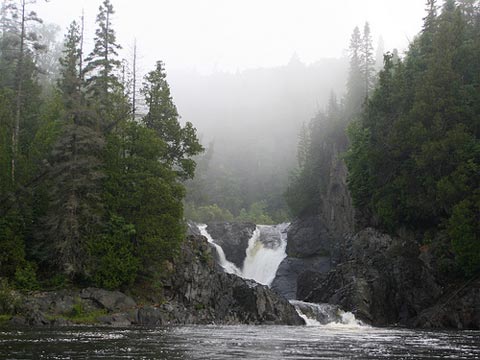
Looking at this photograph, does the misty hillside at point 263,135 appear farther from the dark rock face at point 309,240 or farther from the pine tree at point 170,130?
the pine tree at point 170,130

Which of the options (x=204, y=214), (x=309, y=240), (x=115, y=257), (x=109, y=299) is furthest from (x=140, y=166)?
(x=204, y=214)

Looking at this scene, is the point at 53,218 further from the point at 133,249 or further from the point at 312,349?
the point at 312,349

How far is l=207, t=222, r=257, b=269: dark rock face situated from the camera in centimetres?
6421

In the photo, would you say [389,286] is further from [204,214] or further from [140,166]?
[204,214]

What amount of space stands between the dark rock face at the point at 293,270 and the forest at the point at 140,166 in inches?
484

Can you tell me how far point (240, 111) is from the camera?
18600 centimetres

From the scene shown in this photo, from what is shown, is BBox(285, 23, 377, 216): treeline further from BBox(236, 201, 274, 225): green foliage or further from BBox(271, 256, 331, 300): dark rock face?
BBox(236, 201, 274, 225): green foliage

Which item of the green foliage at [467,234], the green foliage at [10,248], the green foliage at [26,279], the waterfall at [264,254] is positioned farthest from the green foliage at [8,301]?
the waterfall at [264,254]

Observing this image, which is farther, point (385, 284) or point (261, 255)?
point (261, 255)

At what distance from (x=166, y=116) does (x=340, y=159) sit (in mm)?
25907

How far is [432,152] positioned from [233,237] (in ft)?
106

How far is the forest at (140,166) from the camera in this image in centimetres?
3591

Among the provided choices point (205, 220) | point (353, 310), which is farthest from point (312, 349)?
point (205, 220)

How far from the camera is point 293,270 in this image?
60094mm
